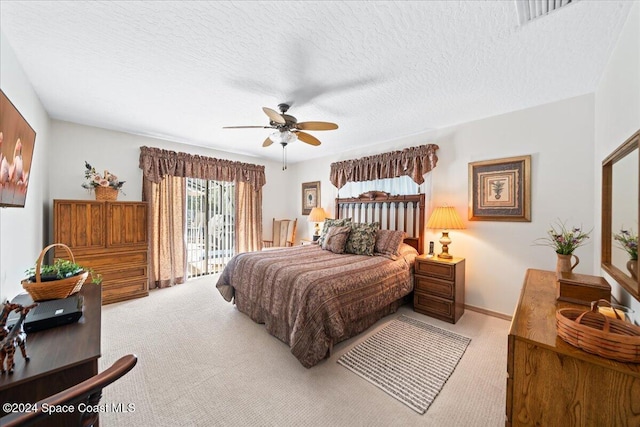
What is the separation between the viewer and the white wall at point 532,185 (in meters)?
2.51

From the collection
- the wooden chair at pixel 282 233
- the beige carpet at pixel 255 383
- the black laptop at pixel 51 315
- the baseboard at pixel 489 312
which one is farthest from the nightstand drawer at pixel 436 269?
the black laptop at pixel 51 315

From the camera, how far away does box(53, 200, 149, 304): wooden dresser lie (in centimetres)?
307

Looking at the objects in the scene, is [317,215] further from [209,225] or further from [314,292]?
[314,292]

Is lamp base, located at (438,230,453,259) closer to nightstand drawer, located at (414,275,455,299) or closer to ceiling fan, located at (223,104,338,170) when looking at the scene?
nightstand drawer, located at (414,275,455,299)

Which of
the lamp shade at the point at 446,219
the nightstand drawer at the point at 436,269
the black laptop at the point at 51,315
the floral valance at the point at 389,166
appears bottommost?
the nightstand drawer at the point at 436,269

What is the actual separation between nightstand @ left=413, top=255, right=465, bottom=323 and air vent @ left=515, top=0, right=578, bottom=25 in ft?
7.55

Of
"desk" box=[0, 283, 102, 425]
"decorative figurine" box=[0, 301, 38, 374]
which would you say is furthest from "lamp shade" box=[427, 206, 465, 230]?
"decorative figurine" box=[0, 301, 38, 374]

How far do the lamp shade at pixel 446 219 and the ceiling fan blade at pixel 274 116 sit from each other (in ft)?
7.32

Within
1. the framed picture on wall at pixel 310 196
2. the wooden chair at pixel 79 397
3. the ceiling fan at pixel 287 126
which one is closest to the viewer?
the wooden chair at pixel 79 397

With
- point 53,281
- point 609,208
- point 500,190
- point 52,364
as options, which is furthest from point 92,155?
point 609,208

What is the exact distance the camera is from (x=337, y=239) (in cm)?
356

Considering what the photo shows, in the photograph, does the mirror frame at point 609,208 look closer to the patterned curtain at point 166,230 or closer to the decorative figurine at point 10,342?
the decorative figurine at point 10,342

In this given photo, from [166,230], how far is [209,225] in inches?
31.1

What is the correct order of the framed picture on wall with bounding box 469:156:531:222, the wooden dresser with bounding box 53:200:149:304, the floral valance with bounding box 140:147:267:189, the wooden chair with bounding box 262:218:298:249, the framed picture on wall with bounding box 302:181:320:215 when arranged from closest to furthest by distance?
the framed picture on wall with bounding box 469:156:531:222, the wooden dresser with bounding box 53:200:149:304, the floral valance with bounding box 140:147:267:189, the framed picture on wall with bounding box 302:181:320:215, the wooden chair with bounding box 262:218:298:249
